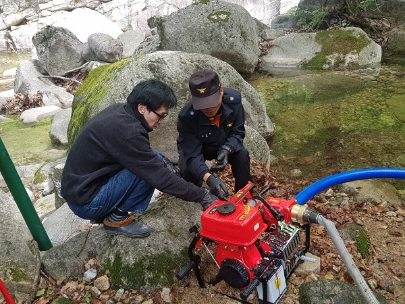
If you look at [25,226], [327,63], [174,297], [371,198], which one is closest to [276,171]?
[371,198]

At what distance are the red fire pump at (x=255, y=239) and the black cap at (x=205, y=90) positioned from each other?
3.43 ft

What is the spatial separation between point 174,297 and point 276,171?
339cm

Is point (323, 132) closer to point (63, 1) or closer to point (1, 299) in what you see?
point (1, 299)

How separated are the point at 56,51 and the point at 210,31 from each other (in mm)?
8141

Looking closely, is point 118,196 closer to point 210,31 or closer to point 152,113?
point 152,113

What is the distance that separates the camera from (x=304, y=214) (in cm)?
263

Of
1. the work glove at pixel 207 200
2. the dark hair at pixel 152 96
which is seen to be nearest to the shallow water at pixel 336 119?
the work glove at pixel 207 200

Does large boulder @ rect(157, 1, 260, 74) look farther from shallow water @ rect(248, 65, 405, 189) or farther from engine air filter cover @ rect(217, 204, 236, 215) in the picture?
engine air filter cover @ rect(217, 204, 236, 215)

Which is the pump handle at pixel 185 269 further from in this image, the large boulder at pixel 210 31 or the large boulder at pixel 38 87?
the large boulder at pixel 38 87

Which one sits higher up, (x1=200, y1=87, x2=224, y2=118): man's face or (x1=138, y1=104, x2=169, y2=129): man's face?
(x1=138, y1=104, x2=169, y2=129): man's face

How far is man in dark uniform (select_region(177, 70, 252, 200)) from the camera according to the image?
12.2 ft

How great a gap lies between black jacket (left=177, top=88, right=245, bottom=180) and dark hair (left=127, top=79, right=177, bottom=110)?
87 centimetres

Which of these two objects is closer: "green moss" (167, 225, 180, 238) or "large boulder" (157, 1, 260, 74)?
"green moss" (167, 225, 180, 238)

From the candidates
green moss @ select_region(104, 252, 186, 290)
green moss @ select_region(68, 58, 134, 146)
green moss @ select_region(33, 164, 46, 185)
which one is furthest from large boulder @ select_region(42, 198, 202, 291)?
green moss @ select_region(33, 164, 46, 185)
